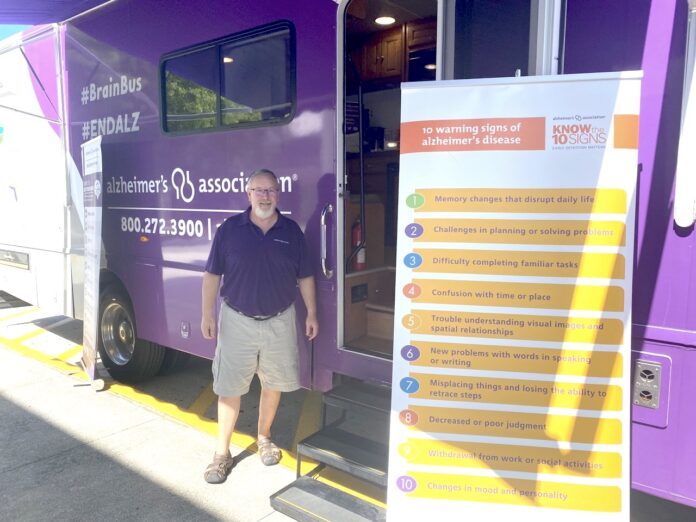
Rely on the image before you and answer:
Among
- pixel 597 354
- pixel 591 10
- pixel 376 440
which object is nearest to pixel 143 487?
pixel 376 440

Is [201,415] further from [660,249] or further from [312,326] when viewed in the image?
[660,249]

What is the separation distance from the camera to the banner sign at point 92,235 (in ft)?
13.7

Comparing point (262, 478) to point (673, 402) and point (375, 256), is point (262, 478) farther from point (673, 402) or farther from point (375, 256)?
point (673, 402)

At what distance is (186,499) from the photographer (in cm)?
304

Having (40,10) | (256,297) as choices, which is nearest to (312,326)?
(256,297)

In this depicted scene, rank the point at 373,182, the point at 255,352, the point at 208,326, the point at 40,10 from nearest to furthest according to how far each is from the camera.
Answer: the point at 255,352 → the point at 208,326 → the point at 40,10 → the point at 373,182

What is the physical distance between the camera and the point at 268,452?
339 centimetres

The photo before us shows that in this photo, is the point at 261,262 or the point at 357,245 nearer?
the point at 261,262

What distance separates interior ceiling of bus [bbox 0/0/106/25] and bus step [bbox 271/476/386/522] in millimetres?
3548

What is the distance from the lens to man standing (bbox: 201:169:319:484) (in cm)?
304

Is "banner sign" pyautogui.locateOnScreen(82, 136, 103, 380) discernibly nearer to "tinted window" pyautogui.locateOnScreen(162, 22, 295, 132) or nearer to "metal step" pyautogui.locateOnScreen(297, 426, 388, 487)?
"tinted window" pyautogui.locateOnScreen(162, 22, 295, 132)

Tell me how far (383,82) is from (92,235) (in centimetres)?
259

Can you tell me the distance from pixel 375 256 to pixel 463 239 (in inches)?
67.4

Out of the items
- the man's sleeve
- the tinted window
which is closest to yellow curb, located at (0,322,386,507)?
the man's sleeve
